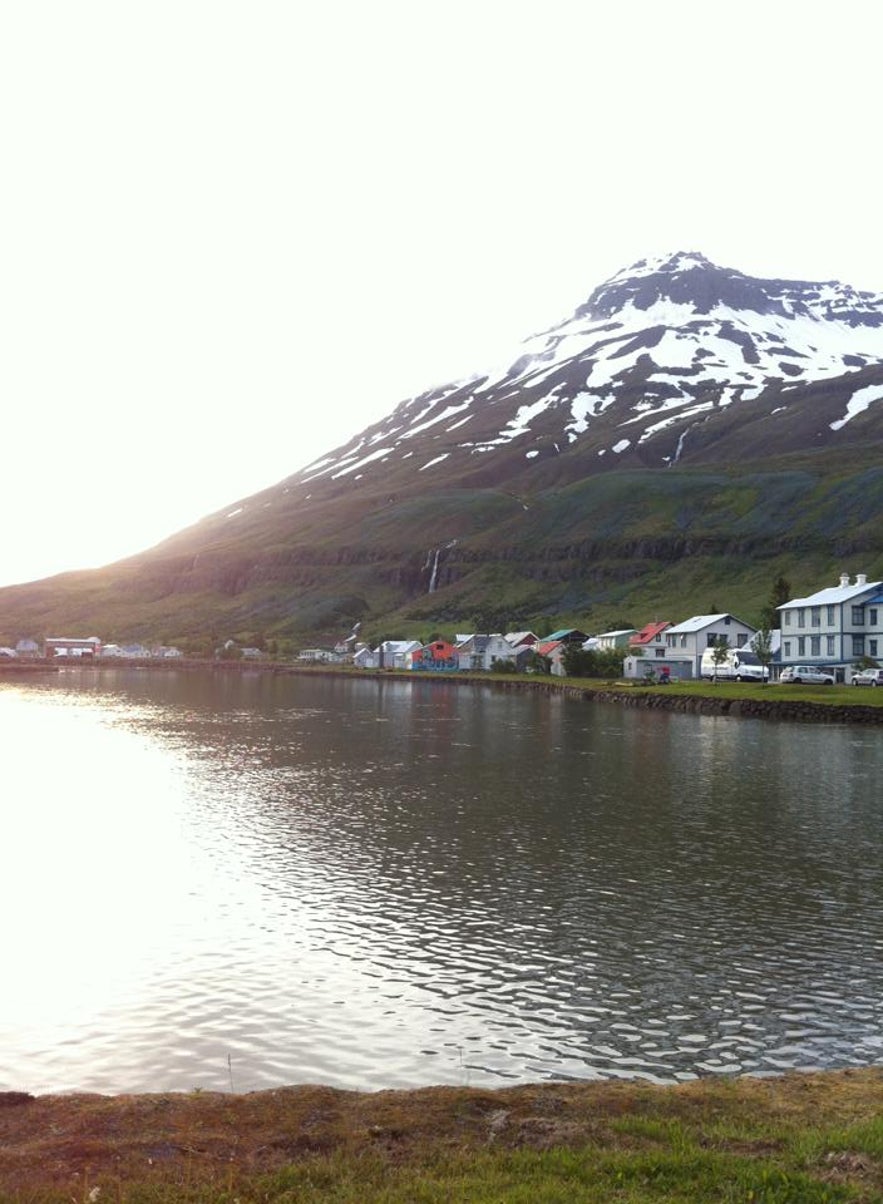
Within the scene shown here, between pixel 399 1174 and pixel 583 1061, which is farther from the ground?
pixel 399 1174

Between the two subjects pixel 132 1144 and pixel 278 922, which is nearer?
pixel 132 1144

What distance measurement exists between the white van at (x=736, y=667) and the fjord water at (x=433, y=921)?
6761 cm

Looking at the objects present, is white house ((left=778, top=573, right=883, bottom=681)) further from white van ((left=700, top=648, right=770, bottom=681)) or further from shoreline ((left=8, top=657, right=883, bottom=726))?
shoreline ((left=8, top=657, right=883, bottom=726))

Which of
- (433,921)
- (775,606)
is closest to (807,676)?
(775,606)

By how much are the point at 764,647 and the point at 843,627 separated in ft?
48.0

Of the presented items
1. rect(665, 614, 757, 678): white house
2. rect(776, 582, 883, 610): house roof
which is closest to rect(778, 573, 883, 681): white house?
rect(776, 582, 883, 610): house roof

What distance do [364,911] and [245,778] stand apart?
27.5 metres

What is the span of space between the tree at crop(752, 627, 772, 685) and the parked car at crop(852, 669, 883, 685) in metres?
15.6

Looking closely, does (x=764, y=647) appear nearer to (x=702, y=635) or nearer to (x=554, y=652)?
(x=702, y=635)

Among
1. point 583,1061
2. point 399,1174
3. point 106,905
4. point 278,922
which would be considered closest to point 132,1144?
point 399,1174

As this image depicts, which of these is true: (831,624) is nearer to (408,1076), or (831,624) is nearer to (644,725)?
(644,725)

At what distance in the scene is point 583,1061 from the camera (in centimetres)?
1700

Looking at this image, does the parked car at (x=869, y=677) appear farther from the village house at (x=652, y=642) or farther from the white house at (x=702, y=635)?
the village house at (x=652, y=642)

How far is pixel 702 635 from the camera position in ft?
474
